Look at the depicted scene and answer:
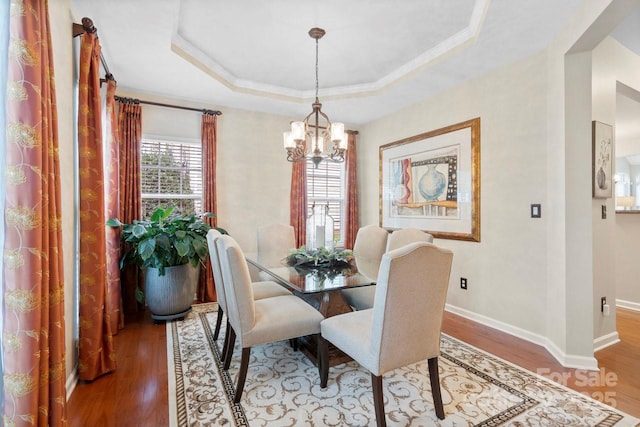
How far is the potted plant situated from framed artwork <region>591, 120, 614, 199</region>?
3548 millimetres

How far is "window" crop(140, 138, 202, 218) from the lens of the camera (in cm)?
384

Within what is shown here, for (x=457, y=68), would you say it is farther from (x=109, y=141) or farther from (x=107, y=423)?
(x=107, y=423)

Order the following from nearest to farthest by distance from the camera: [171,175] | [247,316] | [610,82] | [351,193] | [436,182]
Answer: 1. [247,316]
2. [610,82]
3. [436,182]
4. [171,175]
5. [351,193]

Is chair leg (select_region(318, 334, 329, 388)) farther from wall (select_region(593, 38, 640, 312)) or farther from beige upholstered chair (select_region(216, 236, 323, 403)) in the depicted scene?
wall (select_region(593, 38, 640, 312))

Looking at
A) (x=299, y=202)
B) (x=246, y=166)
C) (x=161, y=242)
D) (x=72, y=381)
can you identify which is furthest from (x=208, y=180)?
(x=72, y=381)

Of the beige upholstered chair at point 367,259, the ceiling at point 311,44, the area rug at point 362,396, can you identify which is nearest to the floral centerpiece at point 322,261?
the beige upholstered chair at point 367,259

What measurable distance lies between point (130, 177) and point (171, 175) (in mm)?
490

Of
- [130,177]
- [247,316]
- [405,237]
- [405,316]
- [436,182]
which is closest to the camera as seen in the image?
[405,316]

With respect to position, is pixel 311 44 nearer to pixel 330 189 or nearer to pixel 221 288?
pixel 221 288

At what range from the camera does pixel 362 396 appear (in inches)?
77.6

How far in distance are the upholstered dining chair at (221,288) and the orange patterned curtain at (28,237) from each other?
3.36 feet

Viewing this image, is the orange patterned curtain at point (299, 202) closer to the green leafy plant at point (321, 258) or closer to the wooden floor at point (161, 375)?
the green leafy plant at point (321, 258)

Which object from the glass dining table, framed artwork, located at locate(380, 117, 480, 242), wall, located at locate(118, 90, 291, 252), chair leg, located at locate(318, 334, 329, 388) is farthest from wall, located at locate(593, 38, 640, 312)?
wall, located at locate(118, 90, 291, 252)

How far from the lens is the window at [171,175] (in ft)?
12.6
